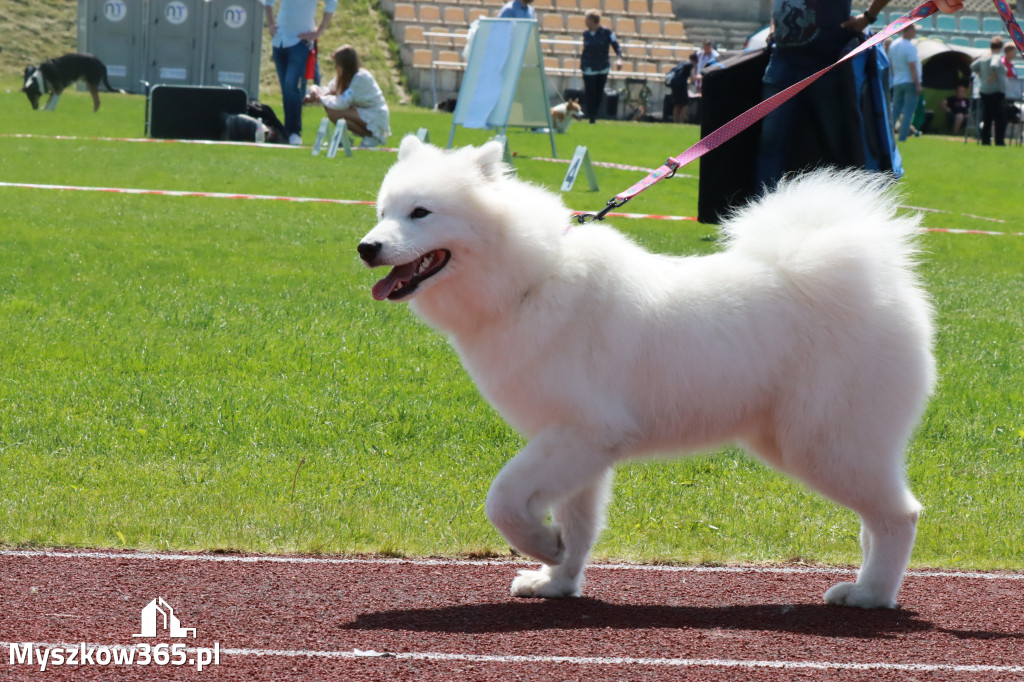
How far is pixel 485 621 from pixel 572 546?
48 cm

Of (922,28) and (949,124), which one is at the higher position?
(922,28)

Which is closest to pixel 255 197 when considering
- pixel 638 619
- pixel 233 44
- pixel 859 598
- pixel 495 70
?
pixel 495 70

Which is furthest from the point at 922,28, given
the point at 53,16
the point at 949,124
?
the point at 53,16

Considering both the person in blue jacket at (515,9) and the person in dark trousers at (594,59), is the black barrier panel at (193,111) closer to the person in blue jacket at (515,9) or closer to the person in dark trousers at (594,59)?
the person in blue jacket at (515,9)

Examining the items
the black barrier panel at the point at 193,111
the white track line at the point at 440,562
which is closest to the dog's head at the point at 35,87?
the black barrier panel at the point at 193,111

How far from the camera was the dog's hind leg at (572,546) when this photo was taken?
444 centimetres

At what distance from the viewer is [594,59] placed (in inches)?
1374

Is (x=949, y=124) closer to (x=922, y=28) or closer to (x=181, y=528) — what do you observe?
(x=922, y=28)

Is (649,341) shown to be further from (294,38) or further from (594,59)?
(594,59)

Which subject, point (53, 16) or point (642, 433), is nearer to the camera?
point (642, 433)

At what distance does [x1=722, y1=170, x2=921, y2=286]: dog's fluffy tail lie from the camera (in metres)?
4.38

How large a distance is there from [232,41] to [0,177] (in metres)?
18.4

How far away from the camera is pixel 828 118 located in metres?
8.09

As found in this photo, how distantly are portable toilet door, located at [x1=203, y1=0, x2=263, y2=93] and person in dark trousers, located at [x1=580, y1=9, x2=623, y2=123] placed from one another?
874cm
